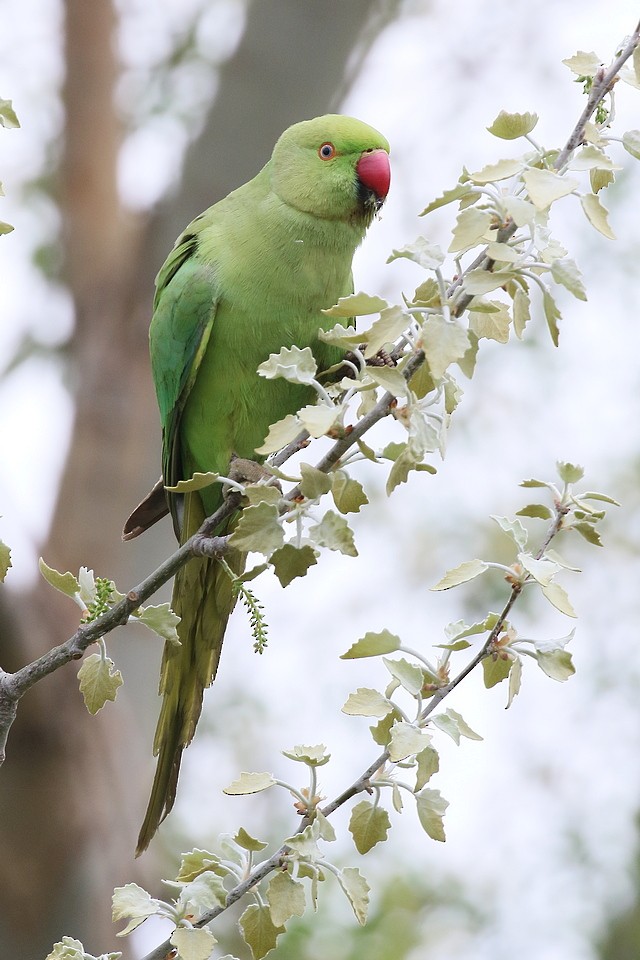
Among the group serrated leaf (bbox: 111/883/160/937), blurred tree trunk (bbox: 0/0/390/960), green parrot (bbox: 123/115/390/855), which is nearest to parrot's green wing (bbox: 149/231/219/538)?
green parrot (bbox: 123/115/390/855)

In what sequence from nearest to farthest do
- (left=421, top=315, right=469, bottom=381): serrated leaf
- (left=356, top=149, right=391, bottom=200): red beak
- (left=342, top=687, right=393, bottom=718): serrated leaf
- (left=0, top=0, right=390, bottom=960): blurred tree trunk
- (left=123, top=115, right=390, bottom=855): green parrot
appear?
(left=421, top=315, right=469, bottom=381): serrated leaf → (left=342, top=687, right=393, bottom=718): serrated leaf → (left=123, top=115, right=390, bottom=855): green parrot → (left=356, top=149, right=391, bottom=200): red beak → (left=0, top=0, right=390, bottom=960): blurred tree trunk

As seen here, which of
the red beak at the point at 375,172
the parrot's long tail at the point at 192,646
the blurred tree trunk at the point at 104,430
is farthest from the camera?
the blurred tree trunk at the point at 104,430

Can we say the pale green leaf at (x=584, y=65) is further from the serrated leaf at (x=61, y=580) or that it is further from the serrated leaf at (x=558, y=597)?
the serrated leaf at (x=61, y=580)

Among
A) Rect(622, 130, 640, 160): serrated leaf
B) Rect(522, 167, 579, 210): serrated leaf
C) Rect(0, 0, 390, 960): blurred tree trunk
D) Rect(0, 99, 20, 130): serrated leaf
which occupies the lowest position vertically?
Rect(0, 0, 390, 960): blurred tree trunk

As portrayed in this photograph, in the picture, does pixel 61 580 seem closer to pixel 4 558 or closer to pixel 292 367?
pixel 4 558

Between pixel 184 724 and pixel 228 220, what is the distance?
123 centimetres

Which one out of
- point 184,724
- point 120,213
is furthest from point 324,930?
point 120,213

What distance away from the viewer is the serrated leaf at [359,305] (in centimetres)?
126

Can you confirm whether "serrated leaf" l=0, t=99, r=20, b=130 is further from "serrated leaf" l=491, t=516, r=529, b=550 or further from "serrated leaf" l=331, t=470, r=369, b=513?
"serrated leaf" l=491, t=516, r=529, b=550

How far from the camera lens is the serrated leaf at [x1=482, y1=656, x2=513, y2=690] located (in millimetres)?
1354

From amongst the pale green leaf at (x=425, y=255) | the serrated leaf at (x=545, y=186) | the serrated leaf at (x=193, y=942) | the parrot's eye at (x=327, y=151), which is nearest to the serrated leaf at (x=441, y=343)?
the pale green leaf at (x=425, y=255)

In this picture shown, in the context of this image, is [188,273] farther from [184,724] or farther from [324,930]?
[324,930]

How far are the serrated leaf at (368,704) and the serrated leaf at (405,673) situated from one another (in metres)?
0.04

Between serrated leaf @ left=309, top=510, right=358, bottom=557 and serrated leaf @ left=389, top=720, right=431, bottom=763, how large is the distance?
0.21 metres
